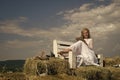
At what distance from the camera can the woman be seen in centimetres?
1145

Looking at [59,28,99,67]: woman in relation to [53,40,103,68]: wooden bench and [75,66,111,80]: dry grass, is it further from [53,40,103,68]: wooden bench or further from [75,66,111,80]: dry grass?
[75,66,111,80]: dry grass

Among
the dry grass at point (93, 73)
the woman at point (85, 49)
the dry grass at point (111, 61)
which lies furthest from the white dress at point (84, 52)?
the dry grass at point (111, 61)

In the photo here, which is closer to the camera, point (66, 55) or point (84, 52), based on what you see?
point (66, 55)

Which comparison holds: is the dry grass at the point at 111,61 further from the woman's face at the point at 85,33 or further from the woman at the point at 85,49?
the woman's face at the point at 85,33

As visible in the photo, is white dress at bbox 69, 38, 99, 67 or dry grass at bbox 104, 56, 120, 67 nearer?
white dress at bbox 69, 38, 99, 67

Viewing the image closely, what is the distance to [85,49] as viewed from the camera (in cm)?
1187

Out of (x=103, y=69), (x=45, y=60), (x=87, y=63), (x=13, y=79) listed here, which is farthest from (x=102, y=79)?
(x=13, y=79)

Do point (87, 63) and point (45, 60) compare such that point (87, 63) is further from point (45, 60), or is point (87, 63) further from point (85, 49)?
point (45, 60)

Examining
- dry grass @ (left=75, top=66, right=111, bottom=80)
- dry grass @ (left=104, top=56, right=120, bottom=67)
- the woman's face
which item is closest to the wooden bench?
dry grass @ (left=75, top=66, right=111, bottom=80)

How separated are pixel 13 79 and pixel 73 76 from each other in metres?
1.90

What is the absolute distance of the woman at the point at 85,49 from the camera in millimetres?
11453

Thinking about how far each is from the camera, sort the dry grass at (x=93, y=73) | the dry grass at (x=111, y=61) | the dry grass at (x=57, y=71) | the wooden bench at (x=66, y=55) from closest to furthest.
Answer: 1. the dry grass at (x=57, y=71)
2. the dry grass at (x=93, y=73)
3. the wooden bench at (x=66, y=55)
4. the dry grass at (x=111, y=61)

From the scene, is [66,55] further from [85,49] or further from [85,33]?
[85,33]

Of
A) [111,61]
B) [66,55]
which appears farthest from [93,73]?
[111,61]
